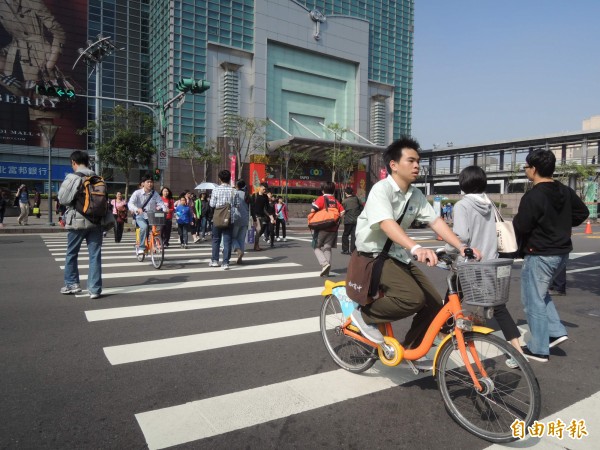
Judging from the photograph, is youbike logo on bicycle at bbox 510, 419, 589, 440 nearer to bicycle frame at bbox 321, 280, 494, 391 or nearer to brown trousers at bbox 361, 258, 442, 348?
bicycle frame at bbox 321, 280, 494, 391

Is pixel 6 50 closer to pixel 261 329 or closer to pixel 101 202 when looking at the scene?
pixel 101 202

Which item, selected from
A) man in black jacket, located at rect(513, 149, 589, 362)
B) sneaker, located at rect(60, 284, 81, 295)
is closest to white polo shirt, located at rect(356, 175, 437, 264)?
man in black jacket, located at rect(513, 149, 589, 362)

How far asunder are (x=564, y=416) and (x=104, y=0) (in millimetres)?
52712

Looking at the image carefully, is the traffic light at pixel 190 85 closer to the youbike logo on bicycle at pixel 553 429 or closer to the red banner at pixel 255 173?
the youbike logo on bicycle at pixel 553 429

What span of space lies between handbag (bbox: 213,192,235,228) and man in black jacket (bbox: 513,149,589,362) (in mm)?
5542

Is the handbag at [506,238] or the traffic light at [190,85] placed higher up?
the traffic light at [190,85]

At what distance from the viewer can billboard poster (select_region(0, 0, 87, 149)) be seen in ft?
127

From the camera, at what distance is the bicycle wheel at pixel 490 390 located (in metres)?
2.36

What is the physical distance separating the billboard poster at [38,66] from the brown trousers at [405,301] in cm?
4294

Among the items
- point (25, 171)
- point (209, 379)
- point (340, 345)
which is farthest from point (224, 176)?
point (25, 171)

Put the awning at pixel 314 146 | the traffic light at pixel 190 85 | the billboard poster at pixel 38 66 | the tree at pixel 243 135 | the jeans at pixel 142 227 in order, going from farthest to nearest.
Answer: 1. the awning at pixel 314 146
2. the billboard poster at pixel 38 66
3. the tree at pixel 243 135
4. the traffic light at pixel 190 85
5. the jeans at pixel 142 227

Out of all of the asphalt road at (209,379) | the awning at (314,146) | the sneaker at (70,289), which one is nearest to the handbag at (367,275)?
the asphalt road at (209,379)

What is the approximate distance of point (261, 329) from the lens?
4.57 meters

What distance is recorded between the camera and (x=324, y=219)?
7.66 metres
